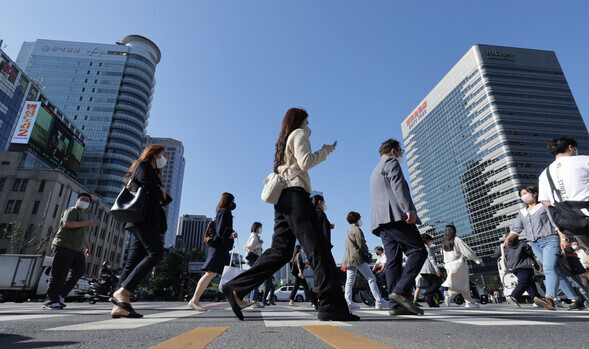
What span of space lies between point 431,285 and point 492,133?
112555 mm

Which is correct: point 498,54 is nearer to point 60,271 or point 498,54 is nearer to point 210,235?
point 210,235

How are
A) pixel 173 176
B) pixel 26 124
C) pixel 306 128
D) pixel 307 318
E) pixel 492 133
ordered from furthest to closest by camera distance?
pixel 173 176, pixel 492 133, pixel 26 124, pixel 306 128, pixel 307 318

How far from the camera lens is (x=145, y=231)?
11.8 ft

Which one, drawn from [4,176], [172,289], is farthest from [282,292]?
[4,176]

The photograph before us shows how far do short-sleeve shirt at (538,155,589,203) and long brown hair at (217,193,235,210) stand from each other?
467cm

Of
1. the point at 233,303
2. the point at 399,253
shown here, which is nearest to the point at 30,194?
the point at 233,303

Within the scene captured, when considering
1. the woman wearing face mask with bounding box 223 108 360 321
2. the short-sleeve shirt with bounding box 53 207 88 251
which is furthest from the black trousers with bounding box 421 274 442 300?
the short-sleeve shirt with bounding box 53 207 88 251

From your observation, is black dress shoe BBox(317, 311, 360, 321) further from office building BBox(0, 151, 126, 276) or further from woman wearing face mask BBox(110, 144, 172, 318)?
office building BBox(0, 151, 126, 276)

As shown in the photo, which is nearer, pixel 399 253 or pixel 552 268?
pixel 399 253

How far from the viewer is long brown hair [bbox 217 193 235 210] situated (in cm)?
Answer: 588

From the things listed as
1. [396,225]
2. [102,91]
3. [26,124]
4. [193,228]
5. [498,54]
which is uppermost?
[498,54]

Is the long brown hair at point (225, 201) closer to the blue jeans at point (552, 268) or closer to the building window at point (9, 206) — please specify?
the blue jeans at point (552, 268)

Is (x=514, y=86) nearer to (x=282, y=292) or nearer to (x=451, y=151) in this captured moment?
(x=451, y=151)

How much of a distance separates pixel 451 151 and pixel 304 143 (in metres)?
132
